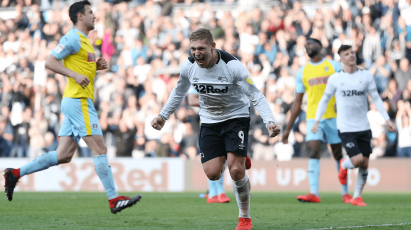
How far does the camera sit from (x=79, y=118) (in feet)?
20.1

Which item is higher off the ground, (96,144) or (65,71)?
(65,71)

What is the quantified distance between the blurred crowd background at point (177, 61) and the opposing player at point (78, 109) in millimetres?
6957

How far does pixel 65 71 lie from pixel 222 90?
73.9 inches

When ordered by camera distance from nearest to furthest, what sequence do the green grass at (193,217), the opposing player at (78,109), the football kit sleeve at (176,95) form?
1. the football kit sleeve at (176,95)
2. the green grass at (193,217)
3. the opposing player at (78,109)

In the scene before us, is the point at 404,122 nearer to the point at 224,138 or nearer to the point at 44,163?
the point at 224,138

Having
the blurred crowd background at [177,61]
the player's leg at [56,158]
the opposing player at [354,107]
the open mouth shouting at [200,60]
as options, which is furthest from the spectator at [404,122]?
the open mouth shouting at [200,60]

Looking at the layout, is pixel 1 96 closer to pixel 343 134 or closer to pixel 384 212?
pixel 343 134

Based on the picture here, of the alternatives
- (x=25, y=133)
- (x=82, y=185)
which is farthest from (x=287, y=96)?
(x=25, y=133)

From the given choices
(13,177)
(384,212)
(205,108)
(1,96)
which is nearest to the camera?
(205,108)

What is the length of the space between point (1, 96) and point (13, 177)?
900cm

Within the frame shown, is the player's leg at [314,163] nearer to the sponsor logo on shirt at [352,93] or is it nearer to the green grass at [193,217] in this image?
the green grass at [193,217]

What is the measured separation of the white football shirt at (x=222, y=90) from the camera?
5016mm

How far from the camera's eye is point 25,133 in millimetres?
14156

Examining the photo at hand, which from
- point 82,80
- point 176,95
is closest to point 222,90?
point 176,95
